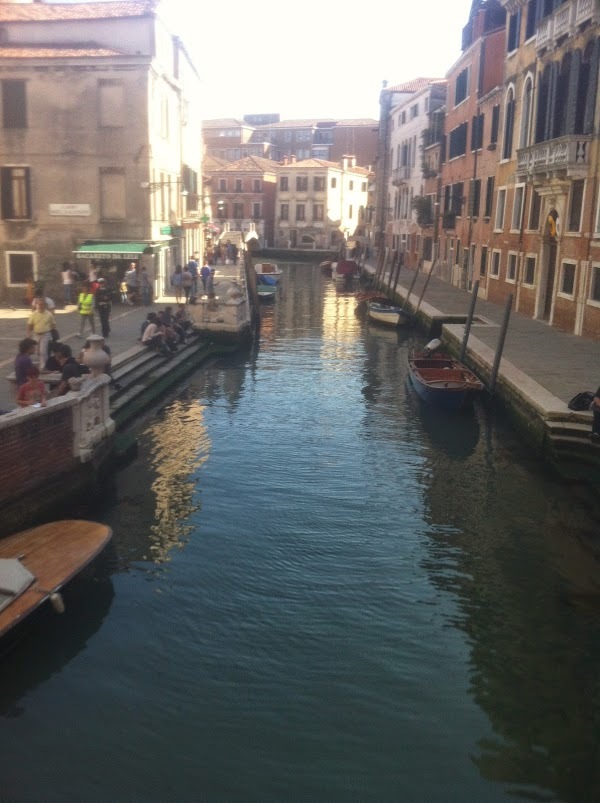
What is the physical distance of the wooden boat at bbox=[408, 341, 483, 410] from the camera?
1588cm

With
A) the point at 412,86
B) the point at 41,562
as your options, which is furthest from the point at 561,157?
the point at 412,86

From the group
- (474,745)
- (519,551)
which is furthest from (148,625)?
(519,551)

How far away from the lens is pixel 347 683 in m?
6.83

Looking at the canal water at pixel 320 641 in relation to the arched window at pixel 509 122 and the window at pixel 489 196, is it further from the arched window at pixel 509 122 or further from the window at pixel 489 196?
the window at pixel 489 196

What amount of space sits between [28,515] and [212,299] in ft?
47.3

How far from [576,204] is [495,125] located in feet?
31.9

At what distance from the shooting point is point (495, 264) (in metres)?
28.6

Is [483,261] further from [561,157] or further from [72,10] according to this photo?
[72,10]

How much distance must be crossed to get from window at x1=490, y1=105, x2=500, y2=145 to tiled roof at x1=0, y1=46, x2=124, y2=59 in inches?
522

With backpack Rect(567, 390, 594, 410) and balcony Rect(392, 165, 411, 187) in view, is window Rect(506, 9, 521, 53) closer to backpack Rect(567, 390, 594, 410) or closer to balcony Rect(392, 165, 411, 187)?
backpack Rect(567, 390, 594, 410)

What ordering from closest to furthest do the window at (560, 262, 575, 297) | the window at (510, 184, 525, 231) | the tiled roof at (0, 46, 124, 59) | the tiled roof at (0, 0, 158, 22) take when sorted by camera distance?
the window at (560, 262, 575, 297), the tiled roof at (0, 46, 124, 59), the window at (510, 184, 525, 231), the tiled roof at (0, 0, 158, 22)

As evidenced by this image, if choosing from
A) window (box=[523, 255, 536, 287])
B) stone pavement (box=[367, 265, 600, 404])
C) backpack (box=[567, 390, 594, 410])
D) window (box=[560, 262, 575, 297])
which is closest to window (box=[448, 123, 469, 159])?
stone pavement (box=[367, 265, 600, 404])

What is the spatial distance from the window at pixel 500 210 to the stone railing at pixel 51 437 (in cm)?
2019

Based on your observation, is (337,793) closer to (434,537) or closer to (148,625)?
(148,625)
